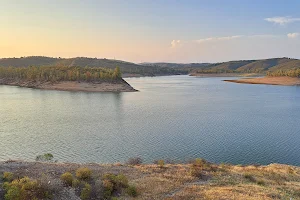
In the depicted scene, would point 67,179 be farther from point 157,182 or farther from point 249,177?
point 249,177

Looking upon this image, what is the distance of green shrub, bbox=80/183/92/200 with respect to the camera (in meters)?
13.2

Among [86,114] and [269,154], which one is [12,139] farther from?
[269,154]

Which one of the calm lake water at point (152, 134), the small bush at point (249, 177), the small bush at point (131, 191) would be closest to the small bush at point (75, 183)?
the small bush at point (131, 191)

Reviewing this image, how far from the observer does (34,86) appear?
4488 inches

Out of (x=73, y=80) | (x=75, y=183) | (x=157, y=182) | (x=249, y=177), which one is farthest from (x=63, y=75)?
(x=75, y=183)

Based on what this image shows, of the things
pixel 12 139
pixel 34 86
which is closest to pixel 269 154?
pixel 12 139

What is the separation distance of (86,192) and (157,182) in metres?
4.52

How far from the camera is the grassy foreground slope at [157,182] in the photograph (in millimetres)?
13742

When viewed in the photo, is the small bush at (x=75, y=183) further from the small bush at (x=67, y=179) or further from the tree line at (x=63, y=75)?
the tree line at (x=63, y=75)

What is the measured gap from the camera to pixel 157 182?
1639cm

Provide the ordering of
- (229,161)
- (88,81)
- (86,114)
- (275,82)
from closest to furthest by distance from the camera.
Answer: (229,161), (86,114), (88,81), (275,82)

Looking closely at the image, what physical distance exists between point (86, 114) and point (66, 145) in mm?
21523

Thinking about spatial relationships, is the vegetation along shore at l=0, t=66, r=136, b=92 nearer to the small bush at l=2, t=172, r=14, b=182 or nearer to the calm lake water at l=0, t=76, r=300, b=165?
the calm lake water at l=0, t=76, r=300, b=165

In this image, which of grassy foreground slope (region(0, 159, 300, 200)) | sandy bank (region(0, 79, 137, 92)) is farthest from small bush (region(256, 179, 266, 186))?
sandy bank (region(0, 79, 137, 92))
